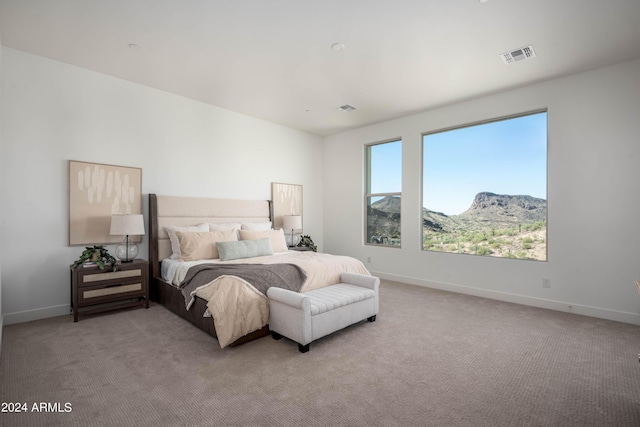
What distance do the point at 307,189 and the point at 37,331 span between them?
4.62 metres

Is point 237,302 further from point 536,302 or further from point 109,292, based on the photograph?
point 536,302

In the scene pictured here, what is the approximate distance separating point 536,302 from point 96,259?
550 centimetres

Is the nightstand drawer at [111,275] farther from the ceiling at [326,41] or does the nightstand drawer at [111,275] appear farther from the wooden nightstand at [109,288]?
the ceiling at [326,41]

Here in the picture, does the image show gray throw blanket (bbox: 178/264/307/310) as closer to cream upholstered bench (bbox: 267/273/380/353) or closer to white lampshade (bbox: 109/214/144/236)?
cream upholstered bench (bbox: 267/273/380/353)

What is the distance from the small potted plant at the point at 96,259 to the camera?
3485 mm

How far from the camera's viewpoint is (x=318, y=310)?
278cm

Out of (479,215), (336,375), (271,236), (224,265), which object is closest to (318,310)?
(336,375)

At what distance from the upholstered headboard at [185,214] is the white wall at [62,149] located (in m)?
0.17

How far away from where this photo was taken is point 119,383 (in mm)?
2182

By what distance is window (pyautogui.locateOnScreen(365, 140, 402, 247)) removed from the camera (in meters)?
5.73

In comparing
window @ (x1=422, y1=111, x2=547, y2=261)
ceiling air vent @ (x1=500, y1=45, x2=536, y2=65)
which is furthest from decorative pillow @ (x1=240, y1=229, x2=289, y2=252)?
ceiling air vent @ (x1=500, y1=45, x2=536, y2=65)

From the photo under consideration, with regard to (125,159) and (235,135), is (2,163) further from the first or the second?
(235,135)

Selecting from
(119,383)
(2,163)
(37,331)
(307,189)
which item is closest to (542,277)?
(307,189)

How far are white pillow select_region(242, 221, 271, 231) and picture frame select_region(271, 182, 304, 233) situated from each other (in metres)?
0.48
